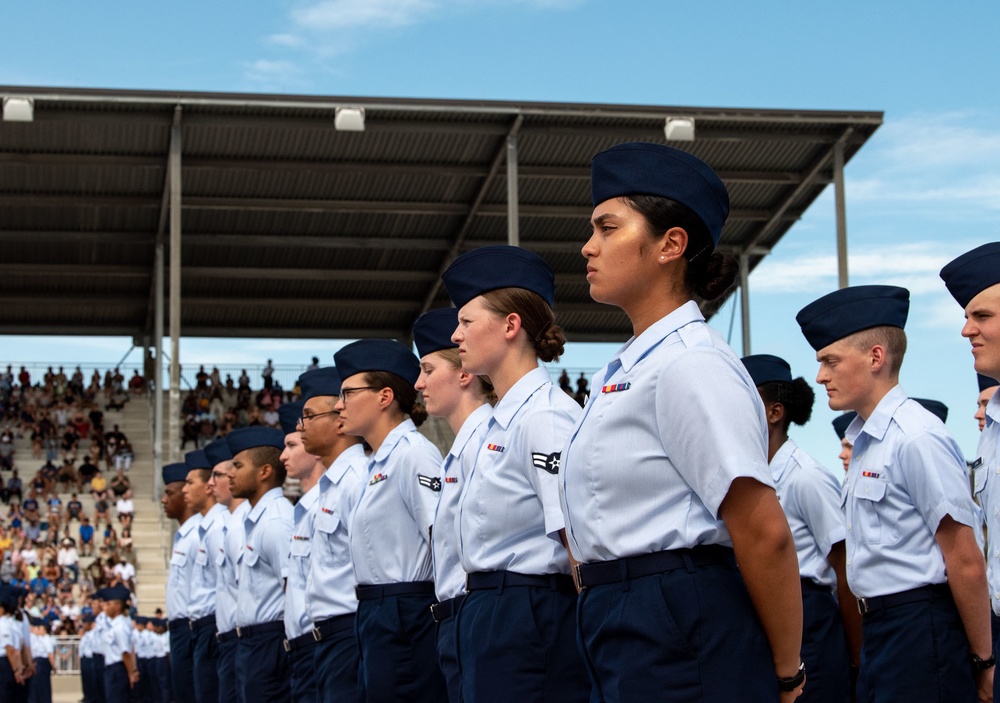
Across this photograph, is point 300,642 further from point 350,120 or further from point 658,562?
point 350,120

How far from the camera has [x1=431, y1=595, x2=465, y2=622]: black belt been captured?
510cm

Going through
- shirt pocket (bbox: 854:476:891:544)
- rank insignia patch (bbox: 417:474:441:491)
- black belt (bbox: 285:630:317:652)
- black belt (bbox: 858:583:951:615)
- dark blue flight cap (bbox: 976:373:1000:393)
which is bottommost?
black belt (bbox: 285:630:317:652)

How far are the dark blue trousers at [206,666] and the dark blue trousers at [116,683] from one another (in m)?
8.03

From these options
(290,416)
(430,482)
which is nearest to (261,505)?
Result: (290,416)

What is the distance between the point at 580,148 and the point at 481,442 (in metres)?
21.4

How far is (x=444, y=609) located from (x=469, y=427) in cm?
69

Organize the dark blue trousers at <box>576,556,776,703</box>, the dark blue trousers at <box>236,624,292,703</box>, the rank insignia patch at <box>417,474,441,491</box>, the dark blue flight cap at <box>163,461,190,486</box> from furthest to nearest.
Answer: the dark blue flight cap at <box>163,461,190,486</box> < the dark blue trousers at <box>236,624,292,703</box> < the rank insignia patch at <box>417,474,441,491</box> < the dark blue trousers at <box>576,556,776,703</box>

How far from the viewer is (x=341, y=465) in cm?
695

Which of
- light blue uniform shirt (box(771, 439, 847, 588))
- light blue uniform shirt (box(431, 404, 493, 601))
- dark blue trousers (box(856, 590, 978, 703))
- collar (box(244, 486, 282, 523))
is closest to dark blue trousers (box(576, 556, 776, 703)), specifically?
light blue uniform shirt (box(431, 404, 493, 601))

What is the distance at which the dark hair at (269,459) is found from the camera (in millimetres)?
9383

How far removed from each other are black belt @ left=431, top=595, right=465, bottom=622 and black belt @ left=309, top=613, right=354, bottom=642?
1.19 m

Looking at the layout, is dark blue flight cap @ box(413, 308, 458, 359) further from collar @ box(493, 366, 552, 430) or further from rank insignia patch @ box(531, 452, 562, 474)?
rank insignia patch @ box(531, 452, 562, 474)

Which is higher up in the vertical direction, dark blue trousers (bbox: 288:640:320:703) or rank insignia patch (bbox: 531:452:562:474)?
rank insignia patch (bbox: 531:452:562:474)

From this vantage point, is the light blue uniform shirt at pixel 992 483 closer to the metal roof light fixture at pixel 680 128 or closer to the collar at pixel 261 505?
the collar at pixel 261 505
